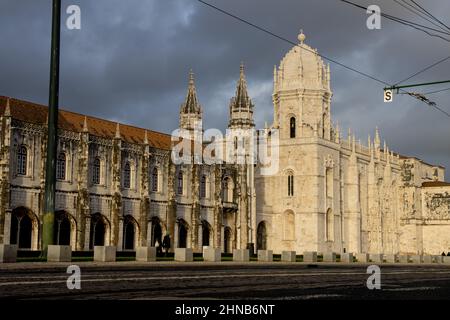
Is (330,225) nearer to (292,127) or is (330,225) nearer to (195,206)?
(292,127)

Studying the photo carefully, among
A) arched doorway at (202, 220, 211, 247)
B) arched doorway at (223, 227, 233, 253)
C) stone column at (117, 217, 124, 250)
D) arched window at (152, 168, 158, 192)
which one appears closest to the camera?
stone column at (117, 217, 124, 250)

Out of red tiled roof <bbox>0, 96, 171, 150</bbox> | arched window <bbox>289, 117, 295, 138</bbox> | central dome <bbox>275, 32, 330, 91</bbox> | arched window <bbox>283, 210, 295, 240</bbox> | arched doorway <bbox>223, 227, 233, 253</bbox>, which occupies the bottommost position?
arched doorway <bbox>223, 227, 233, 253</bbox>

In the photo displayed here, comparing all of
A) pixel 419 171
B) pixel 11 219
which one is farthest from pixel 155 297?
pixel 419 171

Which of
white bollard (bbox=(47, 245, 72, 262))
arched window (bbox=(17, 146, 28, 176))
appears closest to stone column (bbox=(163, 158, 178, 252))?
arched window (bbox=(17, 146, 28, 176))

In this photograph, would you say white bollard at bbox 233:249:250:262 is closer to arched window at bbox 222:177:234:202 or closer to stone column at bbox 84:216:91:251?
stone column at bbox 84:216:91:251

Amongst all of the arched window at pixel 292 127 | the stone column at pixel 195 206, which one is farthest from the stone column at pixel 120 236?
the arched window at pixel 292 127

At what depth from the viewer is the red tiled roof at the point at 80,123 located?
47.2 metres

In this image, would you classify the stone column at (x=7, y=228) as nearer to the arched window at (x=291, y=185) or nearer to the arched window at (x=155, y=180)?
the arched window at (x=155, y=180)

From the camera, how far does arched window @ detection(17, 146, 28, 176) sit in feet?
147

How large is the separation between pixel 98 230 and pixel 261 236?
21.0 meters

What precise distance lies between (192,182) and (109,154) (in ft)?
32.2

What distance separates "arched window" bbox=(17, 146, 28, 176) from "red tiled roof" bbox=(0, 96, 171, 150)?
1.94 meters

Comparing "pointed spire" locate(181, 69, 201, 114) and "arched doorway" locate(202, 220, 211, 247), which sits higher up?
"pointed spire" locate(181, 69, 201, 114)

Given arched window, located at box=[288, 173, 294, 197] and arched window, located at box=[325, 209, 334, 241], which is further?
arched window, located at box=[325, 209, 334, 241]
